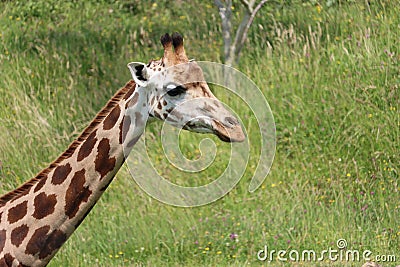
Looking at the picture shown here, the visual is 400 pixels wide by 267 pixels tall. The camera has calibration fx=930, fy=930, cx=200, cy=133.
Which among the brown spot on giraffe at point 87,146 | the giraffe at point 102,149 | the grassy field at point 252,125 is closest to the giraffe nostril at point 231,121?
the giraffe at point 102,149

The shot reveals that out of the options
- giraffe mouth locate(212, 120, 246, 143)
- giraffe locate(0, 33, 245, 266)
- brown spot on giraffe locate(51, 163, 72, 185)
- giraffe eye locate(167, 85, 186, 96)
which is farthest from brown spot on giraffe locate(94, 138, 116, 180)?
giraffe mouth locate(212, 120, 246, 143)

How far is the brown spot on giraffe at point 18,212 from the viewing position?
16.2ft

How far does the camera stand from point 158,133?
28.6ft

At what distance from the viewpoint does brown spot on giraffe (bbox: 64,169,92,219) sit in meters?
4.72

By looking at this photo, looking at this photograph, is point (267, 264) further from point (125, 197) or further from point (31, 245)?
point (31, 245)

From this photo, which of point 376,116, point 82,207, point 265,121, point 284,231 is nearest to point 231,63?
point 265,121

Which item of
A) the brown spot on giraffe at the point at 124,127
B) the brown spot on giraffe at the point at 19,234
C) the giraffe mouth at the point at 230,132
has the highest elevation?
the giraffe mouth at the point at 230,132

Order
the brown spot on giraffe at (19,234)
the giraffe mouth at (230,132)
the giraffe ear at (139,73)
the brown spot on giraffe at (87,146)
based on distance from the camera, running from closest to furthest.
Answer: the giraffe mouth at (230,132) < the giraffe ear at (139,73) < the brown spot on giraffe at (87,146) < the brown spot on giraffe at (19,234)

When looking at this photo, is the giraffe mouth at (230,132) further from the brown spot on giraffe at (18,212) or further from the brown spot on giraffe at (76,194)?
the brown spot on giraffe at (18,212)

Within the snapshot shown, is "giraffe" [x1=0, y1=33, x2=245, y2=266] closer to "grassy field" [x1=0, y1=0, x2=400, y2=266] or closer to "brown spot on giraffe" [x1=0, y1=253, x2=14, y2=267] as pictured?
"brown spot on giraffe" [x1=0, y1=253, x2=14, y2=267]

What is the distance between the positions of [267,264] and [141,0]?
5.37 meters

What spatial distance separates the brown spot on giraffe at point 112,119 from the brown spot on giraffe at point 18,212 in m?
0.65

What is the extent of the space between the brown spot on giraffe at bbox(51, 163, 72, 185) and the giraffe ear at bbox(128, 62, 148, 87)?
0.63 m

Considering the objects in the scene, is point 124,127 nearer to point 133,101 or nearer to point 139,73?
point 133,101
